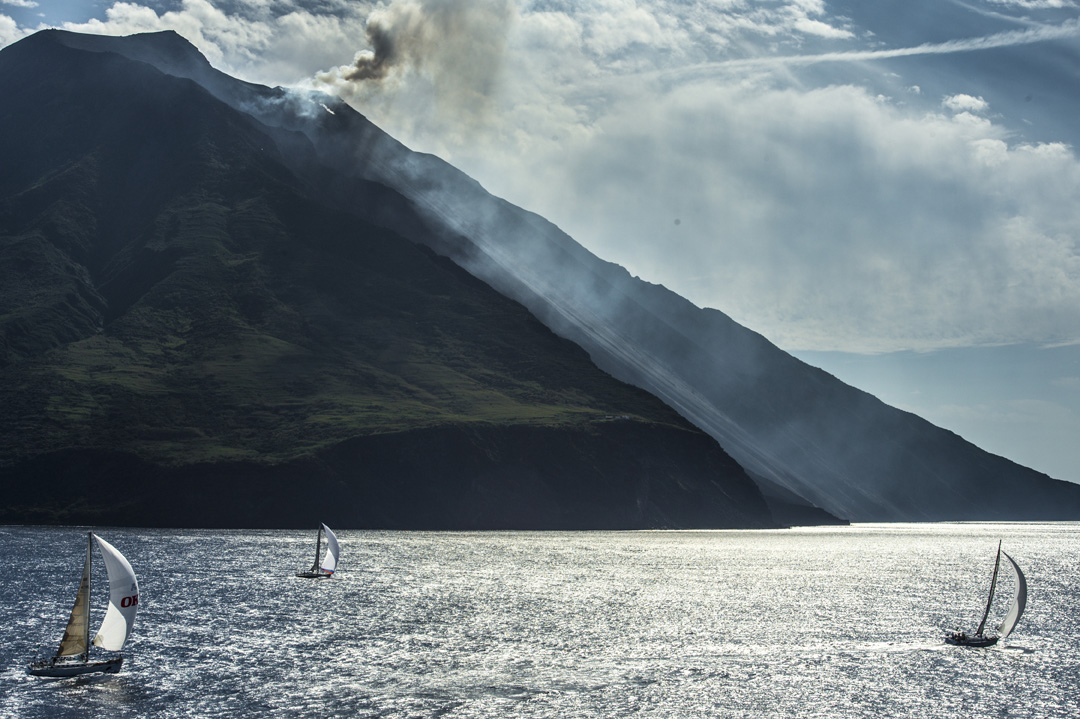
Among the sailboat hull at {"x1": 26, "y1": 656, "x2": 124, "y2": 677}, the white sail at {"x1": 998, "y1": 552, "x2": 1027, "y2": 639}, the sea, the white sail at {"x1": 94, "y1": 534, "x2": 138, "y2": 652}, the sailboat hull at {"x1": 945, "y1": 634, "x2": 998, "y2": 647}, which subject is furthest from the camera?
the sailboat hull at {"x1": 945, "y1": 634, "x2": 998, "y2": 647}

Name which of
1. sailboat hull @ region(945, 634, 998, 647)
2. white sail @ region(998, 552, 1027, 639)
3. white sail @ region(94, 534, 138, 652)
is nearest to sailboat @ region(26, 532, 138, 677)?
white sail @ region(94, 534, 138, 652)

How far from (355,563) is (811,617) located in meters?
78.9

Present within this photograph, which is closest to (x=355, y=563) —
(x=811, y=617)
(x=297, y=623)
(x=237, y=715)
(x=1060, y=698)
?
(x=297, y=623)

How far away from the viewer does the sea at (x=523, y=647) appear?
2918 inches

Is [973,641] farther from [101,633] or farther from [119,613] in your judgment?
[101,633]

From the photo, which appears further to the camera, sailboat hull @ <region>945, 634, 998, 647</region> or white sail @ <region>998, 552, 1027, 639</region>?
sailboat hull @ <region>945, 634, 998, 647</region>

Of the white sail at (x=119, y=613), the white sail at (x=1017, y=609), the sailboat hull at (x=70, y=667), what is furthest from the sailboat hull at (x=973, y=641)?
the sailboat hull at (x=70, y=667)

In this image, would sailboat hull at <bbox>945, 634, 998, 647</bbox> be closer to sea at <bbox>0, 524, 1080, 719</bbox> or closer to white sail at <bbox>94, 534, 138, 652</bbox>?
sea at <bbox>0, 524, 1080, 719</bbox>

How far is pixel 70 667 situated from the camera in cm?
7662

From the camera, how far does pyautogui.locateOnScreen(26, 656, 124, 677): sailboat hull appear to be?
76500 mm

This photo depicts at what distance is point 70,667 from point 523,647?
1504 inches

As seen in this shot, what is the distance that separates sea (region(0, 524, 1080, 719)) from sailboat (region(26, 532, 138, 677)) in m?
1.22

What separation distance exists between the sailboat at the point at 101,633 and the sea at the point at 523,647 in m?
1.22

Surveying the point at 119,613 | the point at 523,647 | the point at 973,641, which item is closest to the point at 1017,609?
the point at 973,641
